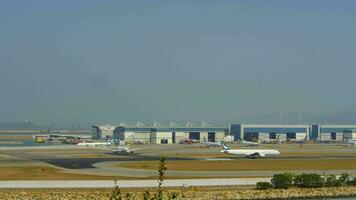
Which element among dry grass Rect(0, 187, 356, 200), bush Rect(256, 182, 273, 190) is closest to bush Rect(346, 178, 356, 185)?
dry grass Rect(0, 187, 356, 200)

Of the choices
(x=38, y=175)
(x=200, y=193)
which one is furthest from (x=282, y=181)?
(x=38, y=175)

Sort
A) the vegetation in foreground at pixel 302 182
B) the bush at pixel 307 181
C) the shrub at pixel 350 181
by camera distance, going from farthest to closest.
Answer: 1. the shrub at pixel 350 181
2. the bush at pixel 307 181
3. the vegetation in foreground at pixel 302 182

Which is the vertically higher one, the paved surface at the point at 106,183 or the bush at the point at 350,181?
the paved surface at the point at 106,183

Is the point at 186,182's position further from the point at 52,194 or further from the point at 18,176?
the point at 18,176

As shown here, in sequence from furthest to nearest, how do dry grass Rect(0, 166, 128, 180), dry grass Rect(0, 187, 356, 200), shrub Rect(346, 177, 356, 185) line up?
dry grass Rect(0, 166, 128, 180)
shrub Rect(346, 177, 356, 185)
dry grass Rect(0, 187, 356, 200)

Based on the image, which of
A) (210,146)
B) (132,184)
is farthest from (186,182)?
(210,146)

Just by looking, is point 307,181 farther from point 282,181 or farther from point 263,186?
point 263,186

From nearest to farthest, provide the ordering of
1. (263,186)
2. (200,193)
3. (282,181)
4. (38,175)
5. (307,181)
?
1. (200,193)
2. (263,186)
3. (282,181)
4. (307,181)
5. (38,175)

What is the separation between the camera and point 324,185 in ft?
193

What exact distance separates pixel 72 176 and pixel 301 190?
2533 cm

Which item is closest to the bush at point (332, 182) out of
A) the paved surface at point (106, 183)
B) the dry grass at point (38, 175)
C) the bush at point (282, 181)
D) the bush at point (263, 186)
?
the bush at point (282, 181)

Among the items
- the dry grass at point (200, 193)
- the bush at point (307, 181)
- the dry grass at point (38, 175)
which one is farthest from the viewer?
the dry grass at point (38, 175)

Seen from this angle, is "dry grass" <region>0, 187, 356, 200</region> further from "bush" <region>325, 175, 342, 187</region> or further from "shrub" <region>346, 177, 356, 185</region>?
"shrub" <region>346, 177, 356, 185</region>

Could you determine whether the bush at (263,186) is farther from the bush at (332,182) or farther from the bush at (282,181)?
the bush at (332,182)
